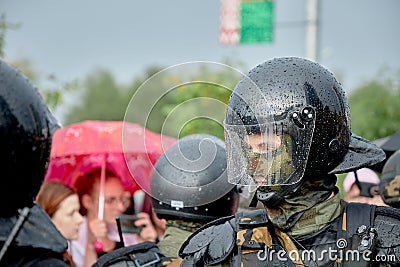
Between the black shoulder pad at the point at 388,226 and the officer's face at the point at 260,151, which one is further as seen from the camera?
the officer's face at the point at 260,151

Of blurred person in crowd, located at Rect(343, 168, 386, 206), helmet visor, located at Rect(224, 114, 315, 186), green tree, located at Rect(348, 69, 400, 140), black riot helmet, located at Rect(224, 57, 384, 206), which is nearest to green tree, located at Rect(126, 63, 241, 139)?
black riot helmet, located at Rect(224, 57, 384, 206)

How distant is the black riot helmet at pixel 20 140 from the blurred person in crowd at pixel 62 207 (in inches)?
118

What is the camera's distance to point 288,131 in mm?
3488

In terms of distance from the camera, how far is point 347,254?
3.35 meters

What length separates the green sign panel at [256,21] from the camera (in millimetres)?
12945

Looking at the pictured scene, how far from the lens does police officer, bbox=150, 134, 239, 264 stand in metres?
4.64

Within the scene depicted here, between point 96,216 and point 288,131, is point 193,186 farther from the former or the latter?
point 96,216

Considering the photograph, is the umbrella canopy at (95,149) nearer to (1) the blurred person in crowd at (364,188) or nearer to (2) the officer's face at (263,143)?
(1) the blurred person in crowd at (364,188)

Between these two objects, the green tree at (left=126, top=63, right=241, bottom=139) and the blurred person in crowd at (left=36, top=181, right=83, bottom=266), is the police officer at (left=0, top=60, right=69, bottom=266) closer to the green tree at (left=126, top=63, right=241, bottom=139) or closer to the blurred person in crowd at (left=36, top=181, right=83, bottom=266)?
the green tree at (left=126, top=63, right=241, bottom=139)

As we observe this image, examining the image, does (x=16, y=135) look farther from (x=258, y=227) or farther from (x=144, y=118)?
(x=144, y=118)

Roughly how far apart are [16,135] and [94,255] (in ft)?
12.9

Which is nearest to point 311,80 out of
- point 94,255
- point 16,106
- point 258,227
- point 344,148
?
point 344,148

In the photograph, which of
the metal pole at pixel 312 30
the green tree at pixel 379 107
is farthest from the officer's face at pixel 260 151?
the metal pole at pixel 312 30

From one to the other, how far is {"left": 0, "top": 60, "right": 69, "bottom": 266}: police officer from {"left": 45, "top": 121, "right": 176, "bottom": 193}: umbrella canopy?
371cm
